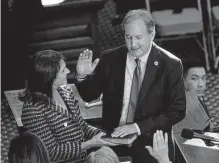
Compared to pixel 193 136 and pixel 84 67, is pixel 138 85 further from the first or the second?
pixel 193 136

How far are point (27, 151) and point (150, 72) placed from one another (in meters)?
0.96

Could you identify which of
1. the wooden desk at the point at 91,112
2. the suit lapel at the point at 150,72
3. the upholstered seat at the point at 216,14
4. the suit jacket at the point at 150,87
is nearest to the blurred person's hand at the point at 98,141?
the suit jacket at the point at 150,87

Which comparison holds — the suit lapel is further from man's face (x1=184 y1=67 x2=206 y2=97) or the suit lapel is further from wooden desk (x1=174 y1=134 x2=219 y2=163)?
man's face (x1=184 y1=67 x2=206 y2=97)

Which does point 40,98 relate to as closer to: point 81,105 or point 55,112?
point 55,112

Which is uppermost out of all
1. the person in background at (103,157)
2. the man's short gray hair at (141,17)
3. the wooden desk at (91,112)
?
the man's short gray hair at (141,17)

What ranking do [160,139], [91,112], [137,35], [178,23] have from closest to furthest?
[160,139], [137,35], [91,112], [178,23]

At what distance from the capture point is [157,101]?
294 cm

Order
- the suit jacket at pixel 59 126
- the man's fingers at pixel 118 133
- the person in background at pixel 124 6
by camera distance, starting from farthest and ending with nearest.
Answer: the person in background at pixel 124 6
the man's fingers at pixel 118 133
the suit jacket at pixel 59 126

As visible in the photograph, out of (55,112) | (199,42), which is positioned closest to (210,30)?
(199,42)

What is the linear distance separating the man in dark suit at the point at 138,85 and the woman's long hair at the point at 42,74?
0.59 feet

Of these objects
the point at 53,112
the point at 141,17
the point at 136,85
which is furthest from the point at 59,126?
the point at 141,17

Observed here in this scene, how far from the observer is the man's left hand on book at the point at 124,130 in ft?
9.39

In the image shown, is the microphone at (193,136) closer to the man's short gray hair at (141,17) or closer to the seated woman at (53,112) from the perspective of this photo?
the seated woman at (53,112)

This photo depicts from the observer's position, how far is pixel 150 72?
291 cm
